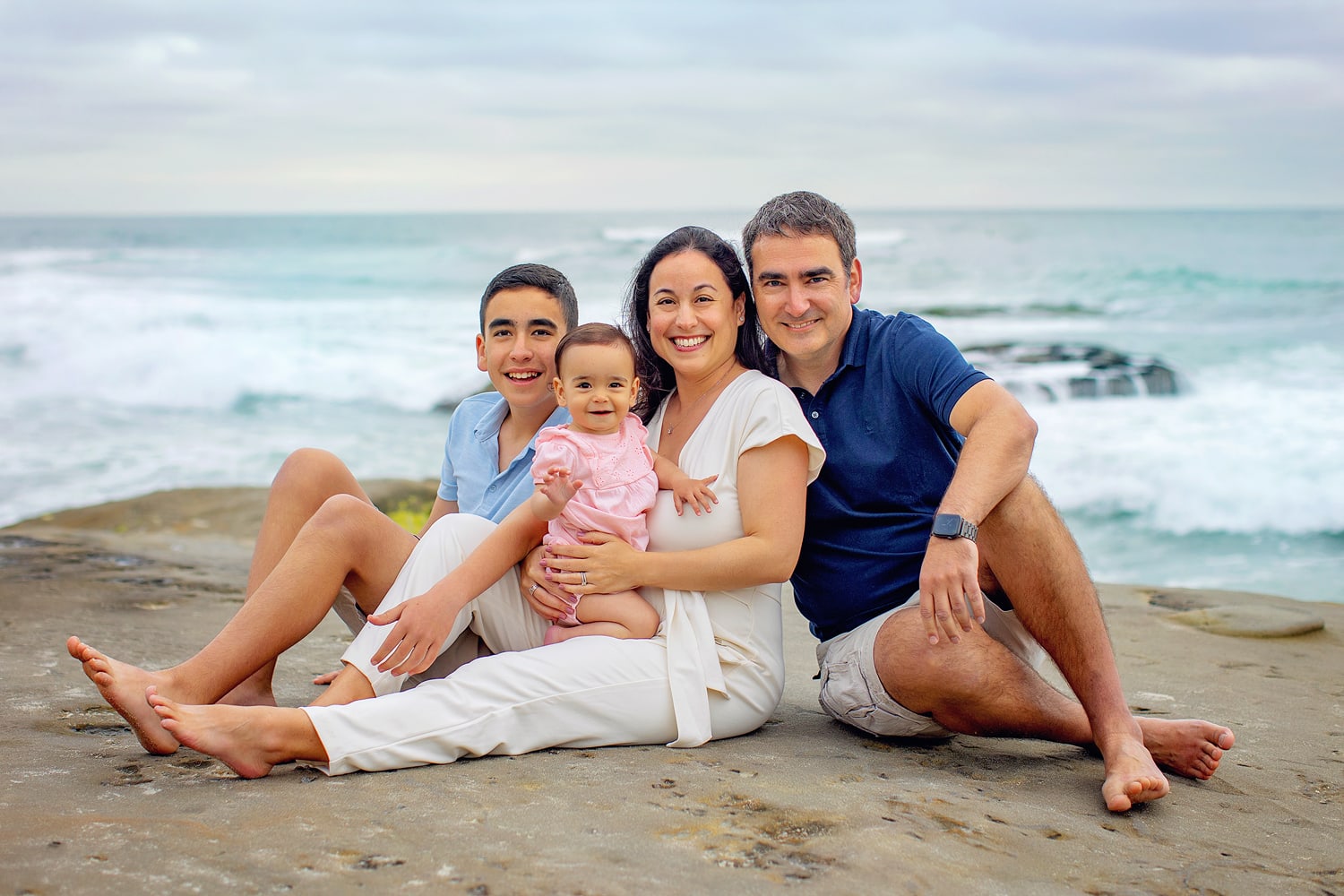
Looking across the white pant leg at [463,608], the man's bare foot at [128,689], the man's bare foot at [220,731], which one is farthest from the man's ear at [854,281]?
the man's bare foot at [128,689]

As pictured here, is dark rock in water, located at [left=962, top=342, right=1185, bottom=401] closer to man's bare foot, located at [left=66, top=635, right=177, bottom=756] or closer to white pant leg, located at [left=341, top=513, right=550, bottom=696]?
white pant leg, located at [left=341, top=513, right=550, bottom=696]

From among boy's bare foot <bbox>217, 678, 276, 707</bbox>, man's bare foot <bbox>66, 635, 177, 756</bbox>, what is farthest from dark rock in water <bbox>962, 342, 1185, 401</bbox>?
man's bare foot <bbox>66, 635, 177, 756</bbox>

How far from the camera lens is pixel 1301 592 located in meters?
→ 7.84

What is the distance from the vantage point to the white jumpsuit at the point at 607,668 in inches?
110

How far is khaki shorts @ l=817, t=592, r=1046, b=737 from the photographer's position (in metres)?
3.16

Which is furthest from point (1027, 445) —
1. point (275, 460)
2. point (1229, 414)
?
point (1229, 414)

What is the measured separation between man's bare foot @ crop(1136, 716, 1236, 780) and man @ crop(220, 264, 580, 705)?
193 cm

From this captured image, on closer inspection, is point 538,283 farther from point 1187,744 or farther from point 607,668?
point 1187,744

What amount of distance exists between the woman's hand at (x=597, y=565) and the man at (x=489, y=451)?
1.53ft

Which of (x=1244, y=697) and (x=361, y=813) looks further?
(x=1244, y=697)

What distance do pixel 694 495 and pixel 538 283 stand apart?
958 mm

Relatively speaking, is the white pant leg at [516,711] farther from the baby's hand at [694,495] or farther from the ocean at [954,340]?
the ocean at [954,340]

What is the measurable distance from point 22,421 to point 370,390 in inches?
196

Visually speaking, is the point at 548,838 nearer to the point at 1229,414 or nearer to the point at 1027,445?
the point at 1027,445
